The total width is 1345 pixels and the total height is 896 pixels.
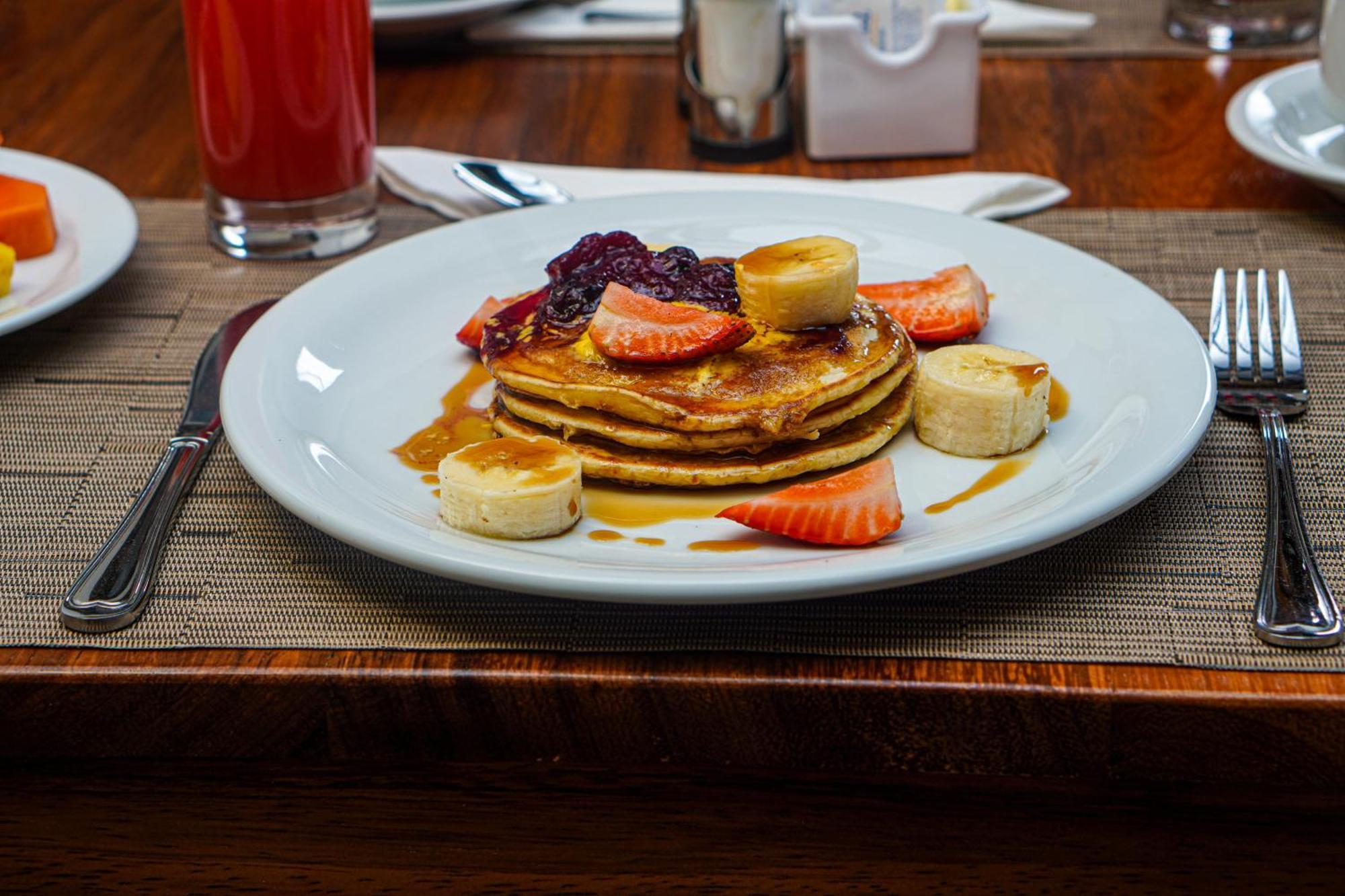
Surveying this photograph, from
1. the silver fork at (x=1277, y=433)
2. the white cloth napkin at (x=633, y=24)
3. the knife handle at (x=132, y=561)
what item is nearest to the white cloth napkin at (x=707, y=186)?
the silver fork at (x=1277, y=433)

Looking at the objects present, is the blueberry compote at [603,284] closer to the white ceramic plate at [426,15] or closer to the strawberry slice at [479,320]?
the strawberry slice at [479,320]

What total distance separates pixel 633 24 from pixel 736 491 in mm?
1798

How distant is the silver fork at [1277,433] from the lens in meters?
1.01

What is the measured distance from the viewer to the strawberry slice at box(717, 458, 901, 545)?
1.05 meters

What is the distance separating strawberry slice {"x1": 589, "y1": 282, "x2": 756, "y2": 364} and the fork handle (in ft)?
1.52

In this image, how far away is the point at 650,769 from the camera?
107 cm

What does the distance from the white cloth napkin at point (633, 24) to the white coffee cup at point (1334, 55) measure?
2.63 ft

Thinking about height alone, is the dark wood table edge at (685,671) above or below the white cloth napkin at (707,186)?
below

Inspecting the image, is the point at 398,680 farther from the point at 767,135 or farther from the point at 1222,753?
the point at 767,135

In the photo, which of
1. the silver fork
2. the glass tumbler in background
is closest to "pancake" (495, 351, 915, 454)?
the silver fork

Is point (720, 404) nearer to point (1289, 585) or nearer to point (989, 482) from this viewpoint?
point (989, 482)

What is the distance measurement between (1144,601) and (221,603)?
2.36 ft

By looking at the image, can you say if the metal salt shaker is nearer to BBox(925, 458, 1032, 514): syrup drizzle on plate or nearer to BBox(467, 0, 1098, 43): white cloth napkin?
BBox(467, 0, 1098, 43): white cloth napkin

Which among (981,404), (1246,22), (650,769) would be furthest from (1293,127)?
(650,769)
